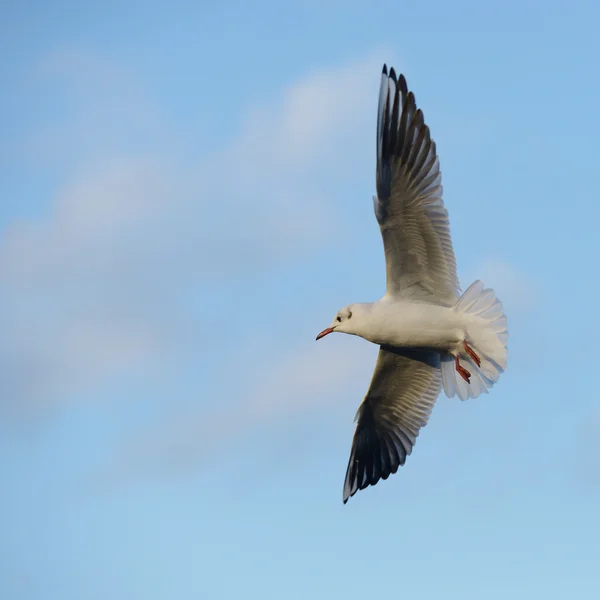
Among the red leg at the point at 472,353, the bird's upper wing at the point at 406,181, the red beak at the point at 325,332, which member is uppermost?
the bird's upper wing at the point at 406,181

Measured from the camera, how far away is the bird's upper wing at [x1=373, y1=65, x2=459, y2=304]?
10133 mm

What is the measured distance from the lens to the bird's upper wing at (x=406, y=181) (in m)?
10.1

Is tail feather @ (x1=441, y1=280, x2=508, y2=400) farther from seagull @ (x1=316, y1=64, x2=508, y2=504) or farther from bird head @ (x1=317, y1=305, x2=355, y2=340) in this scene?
bird head @ (x1=317, y1=305, x2=355, y2=340)

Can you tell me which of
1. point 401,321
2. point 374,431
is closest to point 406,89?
point 401,321

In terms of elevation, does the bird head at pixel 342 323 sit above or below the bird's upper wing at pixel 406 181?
below

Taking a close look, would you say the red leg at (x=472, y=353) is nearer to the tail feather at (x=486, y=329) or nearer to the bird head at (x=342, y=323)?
the tail feather at (x=486, y=329)

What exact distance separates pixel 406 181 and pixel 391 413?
2.95m

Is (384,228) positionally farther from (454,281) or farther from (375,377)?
(375,377)

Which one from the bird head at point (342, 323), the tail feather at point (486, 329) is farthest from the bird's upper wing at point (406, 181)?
the bird head at point (342, 323)

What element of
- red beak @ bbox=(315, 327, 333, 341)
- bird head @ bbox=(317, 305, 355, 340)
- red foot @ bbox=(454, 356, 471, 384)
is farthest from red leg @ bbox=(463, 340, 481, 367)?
red beak @ bbox=(315, 327, 333, 341)

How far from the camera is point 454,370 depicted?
37.0ft

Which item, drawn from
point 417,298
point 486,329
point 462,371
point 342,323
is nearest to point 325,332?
point 342,323

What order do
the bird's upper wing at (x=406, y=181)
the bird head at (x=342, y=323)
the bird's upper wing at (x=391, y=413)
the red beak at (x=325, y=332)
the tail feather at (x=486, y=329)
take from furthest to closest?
the bird's upper wing at (x=391, y=413), the red beak at (x=325, y=332), the bird head at (x=342, y=323), the tail feather at (x=486, y=329), the bird's upper wing at (x=406, y=181)

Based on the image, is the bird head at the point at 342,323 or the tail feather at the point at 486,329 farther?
the bird head at the point at 342,323
